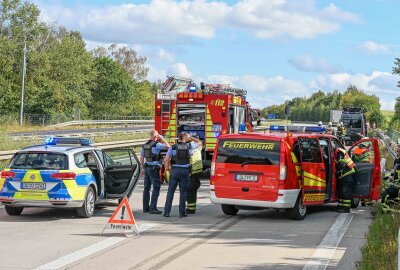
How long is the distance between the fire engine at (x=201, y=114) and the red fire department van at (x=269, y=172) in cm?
799

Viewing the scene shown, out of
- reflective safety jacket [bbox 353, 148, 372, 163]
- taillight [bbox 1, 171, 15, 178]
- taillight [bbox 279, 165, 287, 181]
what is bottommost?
taillight [bbox 1, 171, 15, 178]

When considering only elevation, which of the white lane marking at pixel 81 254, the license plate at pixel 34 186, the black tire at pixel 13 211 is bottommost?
the black tire at pixel 13 211

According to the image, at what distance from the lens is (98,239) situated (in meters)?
10.4

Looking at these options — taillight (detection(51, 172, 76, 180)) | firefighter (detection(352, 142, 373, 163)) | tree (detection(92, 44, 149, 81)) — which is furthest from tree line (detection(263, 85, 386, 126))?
taillight (detection(51, 172, 76, 180))

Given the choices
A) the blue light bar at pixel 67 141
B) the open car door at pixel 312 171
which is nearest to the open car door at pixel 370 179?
the open car door at pixel 312 171

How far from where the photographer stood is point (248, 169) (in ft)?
42.5

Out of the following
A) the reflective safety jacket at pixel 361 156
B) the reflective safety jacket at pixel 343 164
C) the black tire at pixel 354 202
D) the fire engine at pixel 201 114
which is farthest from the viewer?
the fire engine at pixel 201 114

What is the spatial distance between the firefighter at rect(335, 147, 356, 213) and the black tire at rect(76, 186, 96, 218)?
17.2 feet

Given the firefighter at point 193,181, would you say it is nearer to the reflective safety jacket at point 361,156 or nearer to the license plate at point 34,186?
the license plate at point 34,186

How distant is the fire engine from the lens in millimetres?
21906

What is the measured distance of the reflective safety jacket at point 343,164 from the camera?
14.1 m

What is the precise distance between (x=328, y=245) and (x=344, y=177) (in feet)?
13.9

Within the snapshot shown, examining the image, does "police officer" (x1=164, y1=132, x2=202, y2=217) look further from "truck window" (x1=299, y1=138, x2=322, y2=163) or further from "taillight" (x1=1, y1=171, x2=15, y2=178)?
"taillight" (x1=1, y1=171, x2=15, y2=178)

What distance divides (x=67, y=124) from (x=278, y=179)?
→ 188 ft
